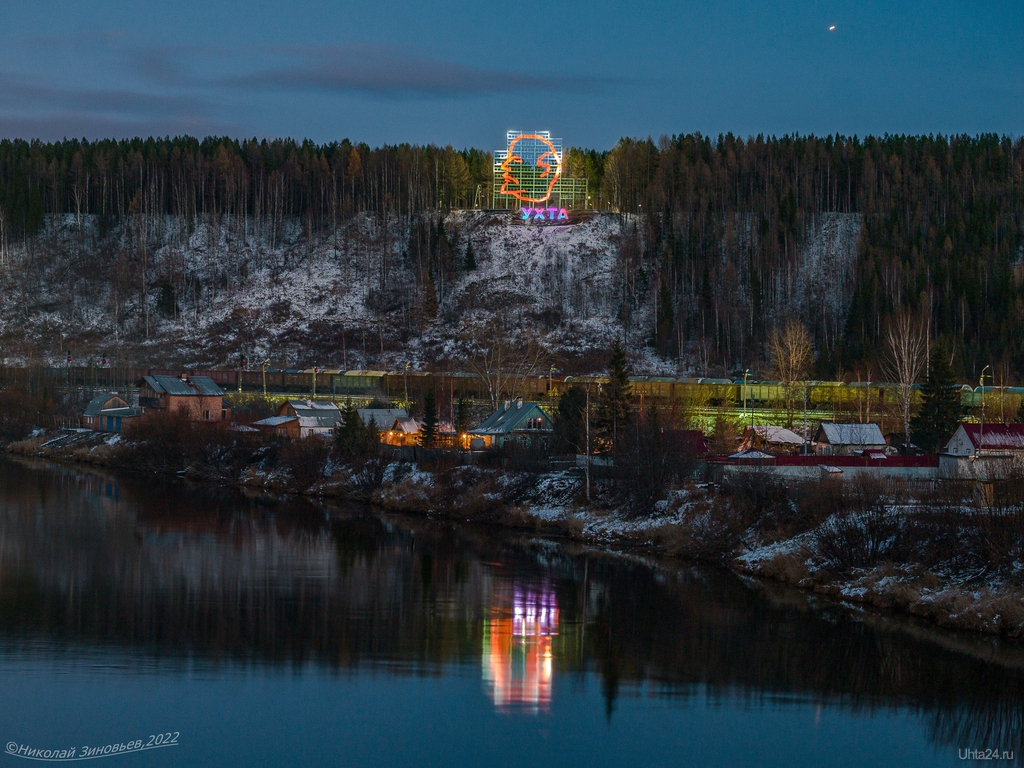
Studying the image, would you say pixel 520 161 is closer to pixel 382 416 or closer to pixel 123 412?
pixel 382 416

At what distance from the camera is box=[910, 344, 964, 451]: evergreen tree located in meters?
55.7

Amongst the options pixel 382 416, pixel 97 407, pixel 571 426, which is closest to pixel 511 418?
pixel 571 426

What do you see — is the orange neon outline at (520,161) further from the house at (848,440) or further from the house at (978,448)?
the house at (978,448)

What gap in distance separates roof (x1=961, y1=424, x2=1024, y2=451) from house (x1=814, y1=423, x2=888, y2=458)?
5.44m

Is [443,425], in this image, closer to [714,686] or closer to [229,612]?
[229,612]

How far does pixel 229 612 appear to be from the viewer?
2953 centimetres

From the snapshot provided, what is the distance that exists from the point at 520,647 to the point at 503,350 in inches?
2951

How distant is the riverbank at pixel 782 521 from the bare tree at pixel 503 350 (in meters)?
30.8

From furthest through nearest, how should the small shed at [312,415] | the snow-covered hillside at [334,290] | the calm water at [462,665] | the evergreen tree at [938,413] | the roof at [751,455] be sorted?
1. the snow-covered hillside at [334,290]
2. the small shed at [312,415]
3. the evergreen tree at [938,413]
4. the roof at [751,455]
5. the calm water at [462,665]

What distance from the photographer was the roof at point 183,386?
79188 mm

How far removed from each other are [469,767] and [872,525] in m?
19.0

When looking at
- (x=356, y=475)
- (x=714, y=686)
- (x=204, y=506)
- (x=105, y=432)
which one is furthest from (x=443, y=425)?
(x=714, y=686)

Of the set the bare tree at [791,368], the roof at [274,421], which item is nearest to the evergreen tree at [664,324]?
the bare tree at [791,368]

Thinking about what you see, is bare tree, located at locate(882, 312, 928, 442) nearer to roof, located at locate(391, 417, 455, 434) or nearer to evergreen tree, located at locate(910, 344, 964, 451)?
evergreen tree, located at locate(910, 344, 964, 451)
